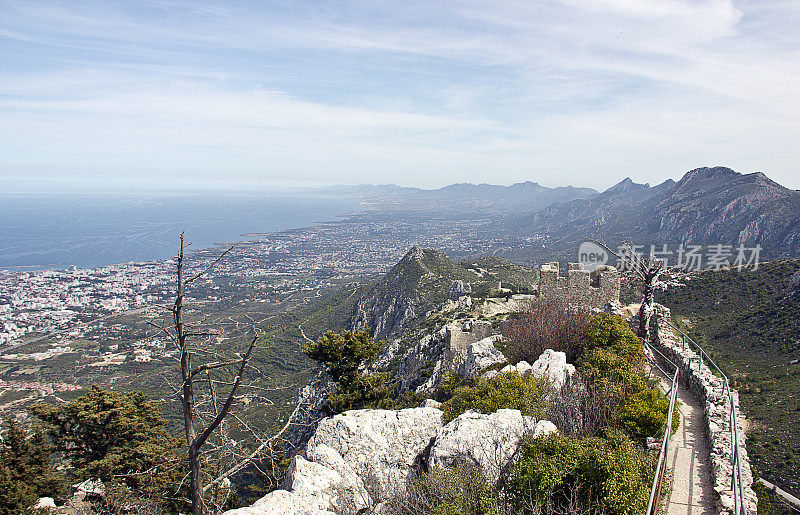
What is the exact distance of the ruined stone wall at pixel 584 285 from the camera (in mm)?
19591

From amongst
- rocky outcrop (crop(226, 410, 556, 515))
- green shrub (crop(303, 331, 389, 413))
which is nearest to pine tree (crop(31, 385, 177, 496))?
green shrub (crop(303, 331, 389, 413))

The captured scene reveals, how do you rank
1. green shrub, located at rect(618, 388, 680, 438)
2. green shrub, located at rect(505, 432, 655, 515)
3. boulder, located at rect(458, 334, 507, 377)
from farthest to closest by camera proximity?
boulder, located at rect(458, 334, 507, 377) < green shrub, located at rect(618, 388, 680, 438) < green shrub, located at rect(505, 432, 655, 515)

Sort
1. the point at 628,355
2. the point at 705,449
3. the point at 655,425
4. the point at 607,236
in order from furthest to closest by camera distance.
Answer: the point at 607,236 < the point at 628,355 < the point at 705,449 < the point at 655,425

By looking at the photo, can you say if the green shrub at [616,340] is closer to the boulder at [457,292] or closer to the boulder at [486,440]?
the boulder at [486,440]

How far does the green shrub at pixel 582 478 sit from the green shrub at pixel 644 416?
53.6 inches

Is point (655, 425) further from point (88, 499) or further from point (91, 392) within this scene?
point (91, 392)

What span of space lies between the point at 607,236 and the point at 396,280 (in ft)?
198

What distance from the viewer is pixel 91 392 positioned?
48.2 feet

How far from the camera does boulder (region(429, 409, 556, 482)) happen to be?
280 inches

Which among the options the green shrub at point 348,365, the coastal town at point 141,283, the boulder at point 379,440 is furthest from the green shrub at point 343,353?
the coastal town at point 141,283

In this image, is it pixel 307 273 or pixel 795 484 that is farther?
pixel 307 273

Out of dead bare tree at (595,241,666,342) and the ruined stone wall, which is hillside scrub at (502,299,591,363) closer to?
dead bare tree at (595,241,666,342)

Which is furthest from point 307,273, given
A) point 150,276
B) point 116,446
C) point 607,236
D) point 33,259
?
point 116,446

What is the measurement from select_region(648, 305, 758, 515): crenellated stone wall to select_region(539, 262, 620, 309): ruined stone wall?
438 cm
